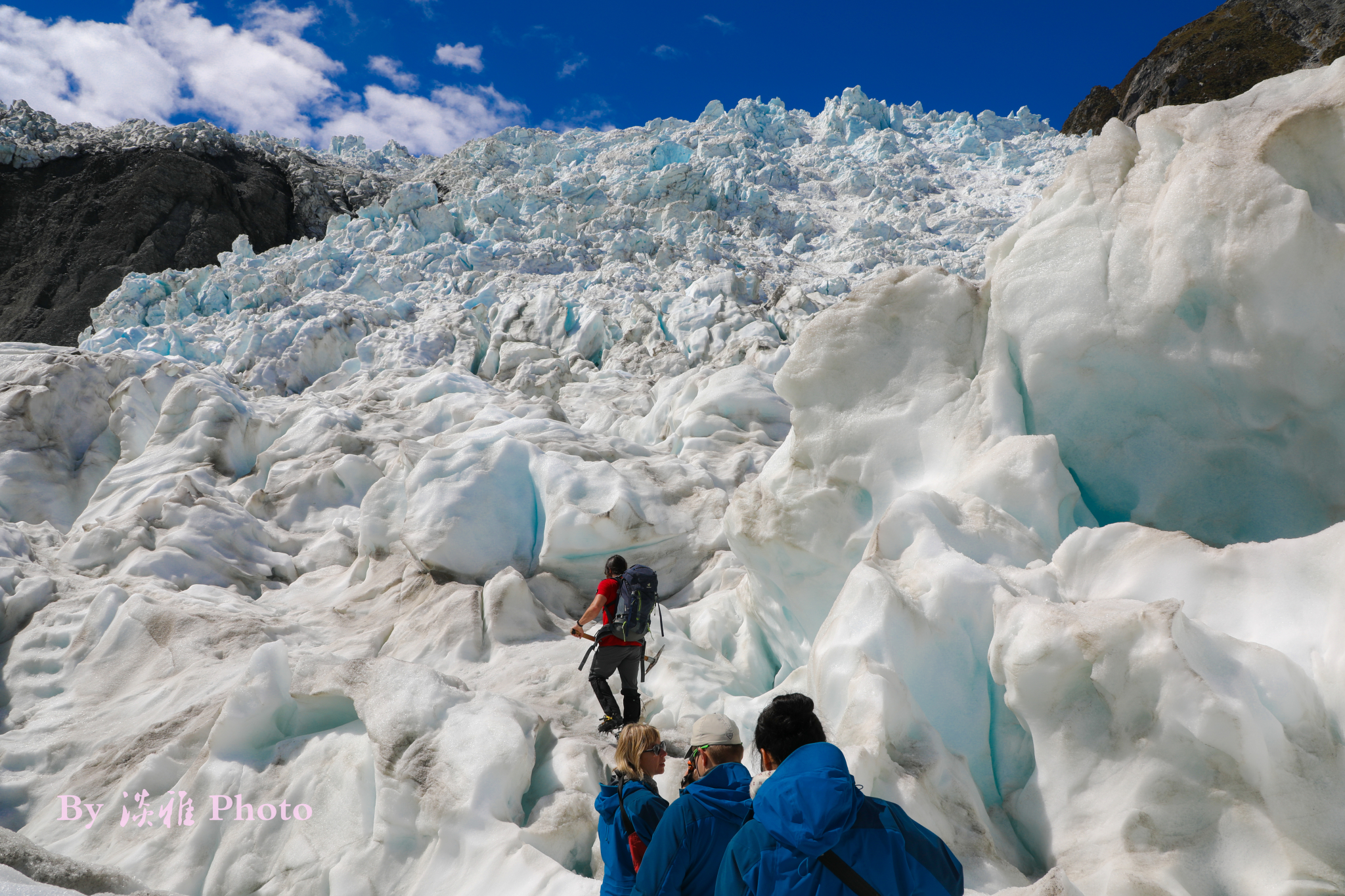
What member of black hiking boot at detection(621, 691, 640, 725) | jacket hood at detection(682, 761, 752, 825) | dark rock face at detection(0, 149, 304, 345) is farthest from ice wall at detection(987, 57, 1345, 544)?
dark rock face at detection(0, 149, 304, 345)

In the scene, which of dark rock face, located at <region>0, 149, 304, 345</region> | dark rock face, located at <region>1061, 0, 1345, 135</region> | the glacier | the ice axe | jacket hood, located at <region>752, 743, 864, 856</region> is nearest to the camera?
jacket hood, located at <region>752, 743, 864, 856</region>

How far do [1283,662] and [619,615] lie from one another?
270 cm

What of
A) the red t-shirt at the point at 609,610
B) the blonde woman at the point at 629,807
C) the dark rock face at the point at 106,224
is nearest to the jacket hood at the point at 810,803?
the blonde woman at the point at 629,807

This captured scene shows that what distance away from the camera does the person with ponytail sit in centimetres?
130

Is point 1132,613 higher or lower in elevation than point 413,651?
higher

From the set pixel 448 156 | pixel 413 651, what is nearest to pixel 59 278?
pixel 448 156

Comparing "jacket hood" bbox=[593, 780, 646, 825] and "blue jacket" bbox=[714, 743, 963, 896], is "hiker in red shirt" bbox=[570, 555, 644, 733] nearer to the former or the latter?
"jacket hood" bbox=[593, 780, 646, 825]

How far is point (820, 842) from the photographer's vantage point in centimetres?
129

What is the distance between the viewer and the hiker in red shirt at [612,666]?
4062mm

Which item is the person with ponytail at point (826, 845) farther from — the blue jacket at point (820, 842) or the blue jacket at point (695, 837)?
the blue jacket at point (695, 837)

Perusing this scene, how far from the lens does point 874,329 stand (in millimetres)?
4426

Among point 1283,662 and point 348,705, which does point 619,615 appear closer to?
point 348,705

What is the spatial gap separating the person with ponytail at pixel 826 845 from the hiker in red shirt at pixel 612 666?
2679mm

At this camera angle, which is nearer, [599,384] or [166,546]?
[166,546]
